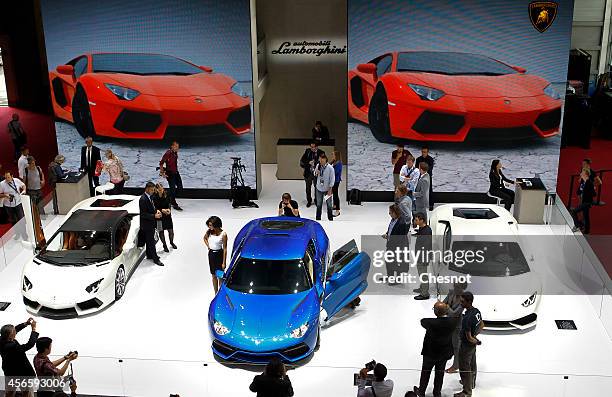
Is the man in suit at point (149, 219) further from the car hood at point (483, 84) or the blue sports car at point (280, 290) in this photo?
the car hood at point (483, 84)

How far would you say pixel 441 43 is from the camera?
14.9m

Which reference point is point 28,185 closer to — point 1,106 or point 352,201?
point 352,201

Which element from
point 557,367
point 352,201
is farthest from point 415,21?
point 557,367

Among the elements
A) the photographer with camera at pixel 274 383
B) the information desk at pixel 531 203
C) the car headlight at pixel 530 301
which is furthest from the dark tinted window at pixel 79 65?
the photographer with camera at pixel 274 383

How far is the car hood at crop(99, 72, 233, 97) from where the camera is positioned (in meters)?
15.6

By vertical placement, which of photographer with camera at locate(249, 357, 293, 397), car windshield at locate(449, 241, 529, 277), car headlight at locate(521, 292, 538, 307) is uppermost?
photographer with camera at locate(249, 357, 293, 397)

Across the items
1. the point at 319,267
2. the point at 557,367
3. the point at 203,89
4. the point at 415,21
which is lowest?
the point at 557,367

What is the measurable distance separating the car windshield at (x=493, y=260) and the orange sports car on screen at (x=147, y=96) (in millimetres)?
6044

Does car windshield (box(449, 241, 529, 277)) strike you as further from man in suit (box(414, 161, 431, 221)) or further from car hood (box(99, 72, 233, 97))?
car hood (box(99, 72, 233, 97))

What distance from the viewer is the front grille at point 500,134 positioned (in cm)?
1527

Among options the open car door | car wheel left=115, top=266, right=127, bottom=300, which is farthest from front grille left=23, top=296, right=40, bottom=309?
the open car door

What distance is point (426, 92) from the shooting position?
50.0ft

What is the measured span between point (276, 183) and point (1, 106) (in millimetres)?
11486

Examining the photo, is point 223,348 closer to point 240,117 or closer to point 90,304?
point 90,304
